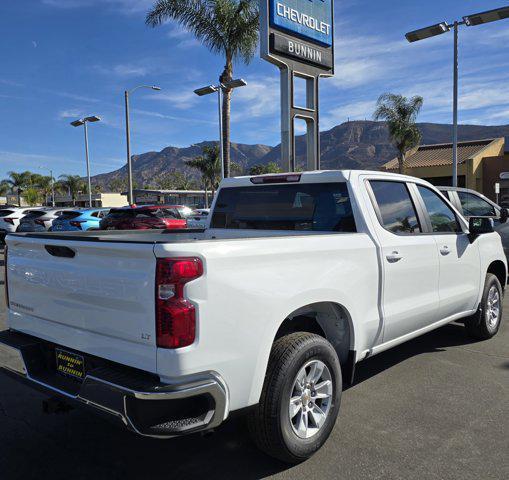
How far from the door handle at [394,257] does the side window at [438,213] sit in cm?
91

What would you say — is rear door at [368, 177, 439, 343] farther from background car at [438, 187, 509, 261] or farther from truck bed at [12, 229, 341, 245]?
background car at [438, 187, 509, 261]

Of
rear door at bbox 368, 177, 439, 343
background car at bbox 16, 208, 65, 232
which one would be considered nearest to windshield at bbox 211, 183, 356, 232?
rear door at bbox 368, 177, 439, 343

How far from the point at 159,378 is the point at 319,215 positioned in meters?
2.13

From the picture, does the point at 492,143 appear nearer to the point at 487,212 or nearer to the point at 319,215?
the point at 487,212

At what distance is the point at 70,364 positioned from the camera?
9.73 feet

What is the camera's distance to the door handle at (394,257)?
3.84 meters

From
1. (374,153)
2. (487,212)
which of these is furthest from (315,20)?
(374,153)

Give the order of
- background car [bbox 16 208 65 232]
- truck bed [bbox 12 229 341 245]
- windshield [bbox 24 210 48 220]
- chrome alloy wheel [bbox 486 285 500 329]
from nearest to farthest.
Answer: truck bed [bbox 12 229 341 245]
chrome alloy wheel [bbox 486 285 500 329]
background car [bbox 16 208 65 232]
windshield [bbox 24 210 48 220]

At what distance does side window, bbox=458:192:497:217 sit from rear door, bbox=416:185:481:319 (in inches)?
156

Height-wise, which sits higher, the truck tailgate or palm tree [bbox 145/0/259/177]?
palm tree [bbox 145/0/259/177]

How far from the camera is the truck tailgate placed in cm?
253

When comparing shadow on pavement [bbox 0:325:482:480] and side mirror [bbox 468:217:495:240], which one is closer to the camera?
shadow on pavement [bbox 0:325:482:480]

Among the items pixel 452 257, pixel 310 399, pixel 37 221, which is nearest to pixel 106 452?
pixel 310 399

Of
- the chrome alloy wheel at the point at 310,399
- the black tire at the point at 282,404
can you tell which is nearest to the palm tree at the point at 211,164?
the chrome alloy wheel at the point at 310,399
